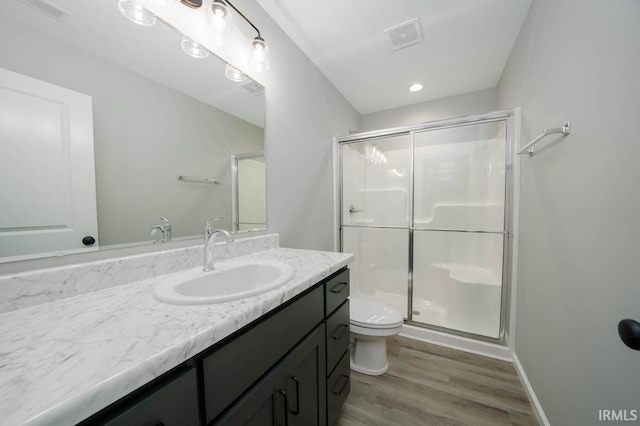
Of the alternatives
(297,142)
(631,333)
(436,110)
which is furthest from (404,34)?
(631,333)

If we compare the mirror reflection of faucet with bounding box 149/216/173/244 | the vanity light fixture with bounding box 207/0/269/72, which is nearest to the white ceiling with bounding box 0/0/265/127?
the vanity light fixture with bounding box 207/0/269/72

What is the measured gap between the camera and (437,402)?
1313 mm

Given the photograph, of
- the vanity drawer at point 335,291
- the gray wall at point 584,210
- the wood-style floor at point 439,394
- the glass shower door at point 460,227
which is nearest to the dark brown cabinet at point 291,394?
the vanity drawer at point 335,291

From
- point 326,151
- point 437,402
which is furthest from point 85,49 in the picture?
point 437,402

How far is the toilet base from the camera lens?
154 centimetres

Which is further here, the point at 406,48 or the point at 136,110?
the point at 406,48

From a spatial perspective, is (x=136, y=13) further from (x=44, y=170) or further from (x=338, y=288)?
(x=338, y=288)

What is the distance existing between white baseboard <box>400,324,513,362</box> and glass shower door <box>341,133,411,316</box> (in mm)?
350

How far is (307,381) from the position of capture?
85 centimetres

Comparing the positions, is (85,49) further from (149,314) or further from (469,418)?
(469,418)

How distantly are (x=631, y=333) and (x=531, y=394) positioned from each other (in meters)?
1.13

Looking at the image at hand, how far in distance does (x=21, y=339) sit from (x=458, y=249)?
268 cm

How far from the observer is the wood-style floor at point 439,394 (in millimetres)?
1213

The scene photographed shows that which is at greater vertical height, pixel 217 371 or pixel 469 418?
pixel 217 371
